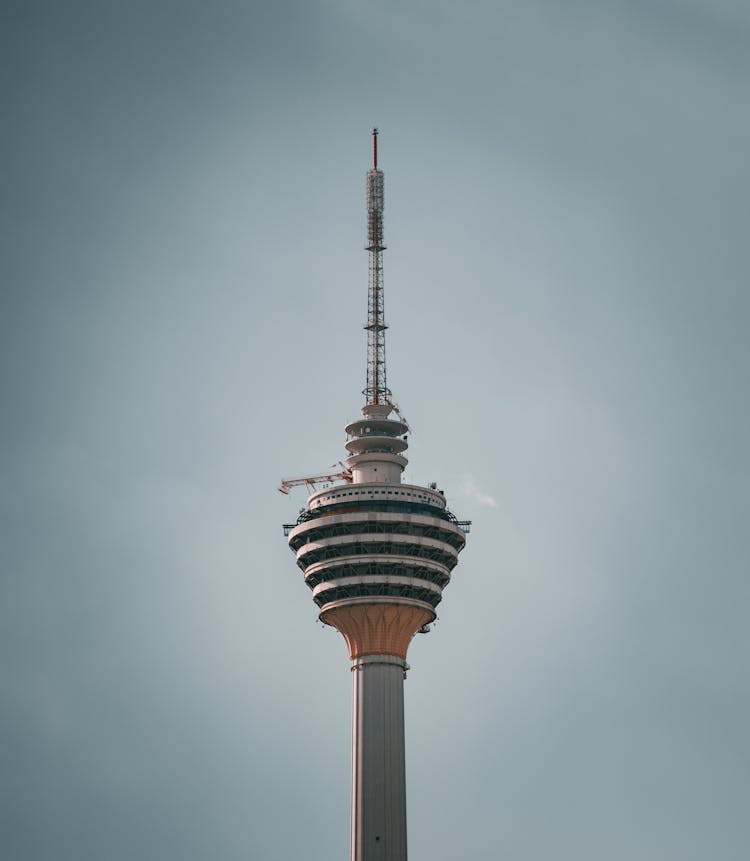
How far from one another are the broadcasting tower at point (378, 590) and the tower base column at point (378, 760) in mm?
119

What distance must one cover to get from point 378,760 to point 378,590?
20404 mm

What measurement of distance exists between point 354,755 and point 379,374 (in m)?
52.3

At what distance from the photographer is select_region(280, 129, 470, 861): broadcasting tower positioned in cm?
Result: 17225

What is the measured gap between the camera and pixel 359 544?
17950cm

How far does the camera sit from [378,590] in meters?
179

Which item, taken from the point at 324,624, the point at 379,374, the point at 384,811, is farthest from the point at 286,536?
the point at 384,811

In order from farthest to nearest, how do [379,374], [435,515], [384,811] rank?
[379,374] → [435,515] → [384,811]

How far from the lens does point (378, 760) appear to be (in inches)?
6811

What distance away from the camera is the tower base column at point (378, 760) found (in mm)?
169750

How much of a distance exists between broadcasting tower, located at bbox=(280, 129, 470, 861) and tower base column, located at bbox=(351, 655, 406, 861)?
0.39 feet

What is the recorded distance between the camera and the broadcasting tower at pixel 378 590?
172 metres

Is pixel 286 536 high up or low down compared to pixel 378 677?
up

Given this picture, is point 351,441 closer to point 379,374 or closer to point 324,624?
point 379,374

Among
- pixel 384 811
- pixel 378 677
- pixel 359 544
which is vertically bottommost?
pixel 384 811
